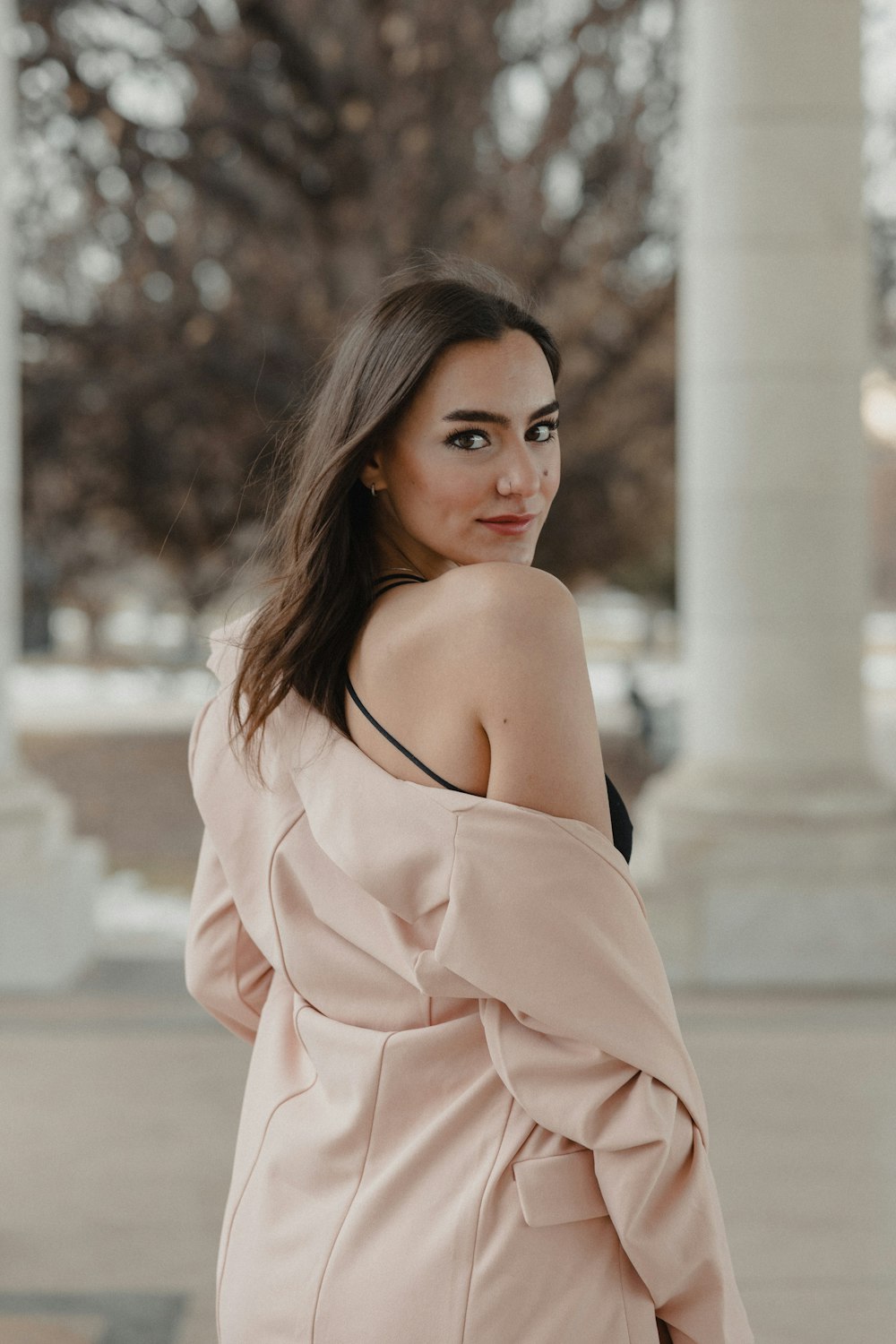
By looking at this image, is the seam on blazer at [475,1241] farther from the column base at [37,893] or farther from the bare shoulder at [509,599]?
the column base at [37,893]

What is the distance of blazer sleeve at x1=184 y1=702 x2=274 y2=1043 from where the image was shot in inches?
88.0

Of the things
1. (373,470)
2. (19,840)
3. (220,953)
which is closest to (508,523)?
(373,470)

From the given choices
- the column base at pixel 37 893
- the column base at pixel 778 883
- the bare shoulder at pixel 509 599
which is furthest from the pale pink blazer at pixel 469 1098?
the column base at pixel 37 893

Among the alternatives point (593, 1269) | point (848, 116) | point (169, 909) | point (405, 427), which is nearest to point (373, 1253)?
point (593, 1269)

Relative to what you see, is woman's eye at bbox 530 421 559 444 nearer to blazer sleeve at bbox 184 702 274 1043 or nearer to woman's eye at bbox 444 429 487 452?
woman's eye at bbox 444 429 487 452

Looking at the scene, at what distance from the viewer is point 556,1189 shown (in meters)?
1.71

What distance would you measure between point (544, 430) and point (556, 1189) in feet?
3.00

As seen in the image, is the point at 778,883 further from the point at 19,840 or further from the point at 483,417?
the point at 483,417

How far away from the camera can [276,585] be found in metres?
2.03

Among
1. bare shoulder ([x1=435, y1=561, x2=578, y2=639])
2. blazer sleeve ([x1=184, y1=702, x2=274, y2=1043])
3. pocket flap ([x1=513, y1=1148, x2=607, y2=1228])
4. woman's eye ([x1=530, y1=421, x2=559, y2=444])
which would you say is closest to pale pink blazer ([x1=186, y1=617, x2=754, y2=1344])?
pocket flap ([x1=513, y1=1148, x2=607, y2=1228])

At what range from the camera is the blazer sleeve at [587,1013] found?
5.49 feet

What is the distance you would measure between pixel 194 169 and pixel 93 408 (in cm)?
301

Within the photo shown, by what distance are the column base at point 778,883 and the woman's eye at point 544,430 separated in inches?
223

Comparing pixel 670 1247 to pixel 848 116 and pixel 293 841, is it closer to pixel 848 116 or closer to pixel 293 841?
pixel 293 841
